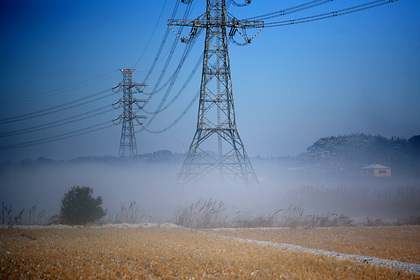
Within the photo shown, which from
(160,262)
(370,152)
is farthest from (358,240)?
(370,152)

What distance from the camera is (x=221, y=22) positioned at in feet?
106

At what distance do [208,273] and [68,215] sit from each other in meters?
15.7

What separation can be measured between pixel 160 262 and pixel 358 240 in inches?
428

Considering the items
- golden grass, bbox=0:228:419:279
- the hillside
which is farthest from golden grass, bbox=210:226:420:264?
the hillside

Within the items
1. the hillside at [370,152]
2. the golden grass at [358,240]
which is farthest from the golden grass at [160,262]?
the hillside at [370,152]

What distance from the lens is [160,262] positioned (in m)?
10.1

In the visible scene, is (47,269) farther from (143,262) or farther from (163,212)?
(163,212)

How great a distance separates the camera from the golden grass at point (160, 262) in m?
8.91

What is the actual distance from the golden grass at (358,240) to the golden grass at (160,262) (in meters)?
2.96

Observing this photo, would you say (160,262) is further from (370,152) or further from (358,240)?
(370,152)

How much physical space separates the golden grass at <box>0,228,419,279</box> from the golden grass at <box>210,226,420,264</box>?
117 inches

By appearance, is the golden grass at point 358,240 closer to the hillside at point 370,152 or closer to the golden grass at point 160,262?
the golden grass at point 160,262

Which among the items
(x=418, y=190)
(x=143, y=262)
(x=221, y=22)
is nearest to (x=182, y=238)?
(x=143, y=262)

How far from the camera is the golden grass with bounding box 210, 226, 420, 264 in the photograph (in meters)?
13.7
